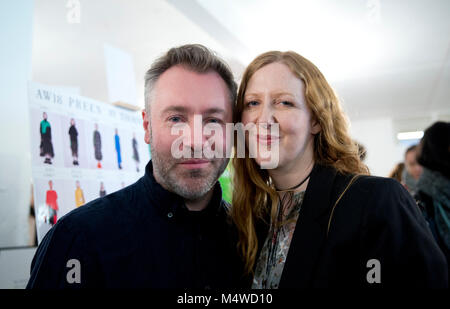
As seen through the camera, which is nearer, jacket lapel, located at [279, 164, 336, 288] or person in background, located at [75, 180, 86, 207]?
jacket lapel, located at [279, 164, 336, 288]

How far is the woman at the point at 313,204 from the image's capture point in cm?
92

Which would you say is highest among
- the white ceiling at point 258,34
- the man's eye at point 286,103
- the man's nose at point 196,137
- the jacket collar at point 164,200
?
the white ceiling at point 258,34

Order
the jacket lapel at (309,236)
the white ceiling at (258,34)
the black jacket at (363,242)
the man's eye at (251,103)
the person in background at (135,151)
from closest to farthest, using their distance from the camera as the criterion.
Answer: the black jacket at (363,242), the jacket lapel at (309,236), the man's eye at (251,103), the person in background at (135,151), the white ceiling at (258,34)

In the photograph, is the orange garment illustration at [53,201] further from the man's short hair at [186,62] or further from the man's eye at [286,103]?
the man's eye at [286,103]

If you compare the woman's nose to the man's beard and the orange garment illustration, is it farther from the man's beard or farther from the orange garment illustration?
the orange garment illustration

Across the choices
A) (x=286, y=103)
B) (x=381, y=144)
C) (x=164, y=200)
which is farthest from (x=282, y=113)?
(x=381, y=144)

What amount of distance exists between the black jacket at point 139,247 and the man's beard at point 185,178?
0.12 feet

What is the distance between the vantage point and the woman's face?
49.2 inches

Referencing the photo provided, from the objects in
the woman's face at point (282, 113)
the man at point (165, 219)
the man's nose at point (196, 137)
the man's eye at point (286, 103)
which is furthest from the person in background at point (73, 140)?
the man's eye at point (286, 103)

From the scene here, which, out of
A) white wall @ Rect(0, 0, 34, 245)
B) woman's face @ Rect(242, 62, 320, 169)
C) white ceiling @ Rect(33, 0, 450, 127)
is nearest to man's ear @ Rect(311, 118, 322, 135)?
woman's face @ Rect(242, 62, 320, 169)

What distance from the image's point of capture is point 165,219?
1.20 m

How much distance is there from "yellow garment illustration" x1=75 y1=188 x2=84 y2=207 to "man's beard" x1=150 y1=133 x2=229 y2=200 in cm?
73

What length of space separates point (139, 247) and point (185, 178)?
289mm
